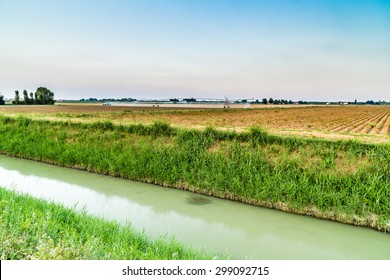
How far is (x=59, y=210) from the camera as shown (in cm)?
635

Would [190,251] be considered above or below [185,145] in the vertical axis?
below

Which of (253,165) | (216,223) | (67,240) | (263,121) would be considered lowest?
(216,223)

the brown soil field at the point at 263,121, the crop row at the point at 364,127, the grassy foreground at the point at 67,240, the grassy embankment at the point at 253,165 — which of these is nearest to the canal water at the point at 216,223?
the grassy embankment at the point at 253,165

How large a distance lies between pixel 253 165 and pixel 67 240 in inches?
250

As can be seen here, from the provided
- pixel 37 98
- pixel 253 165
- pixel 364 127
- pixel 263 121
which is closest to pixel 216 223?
pixel 253 165

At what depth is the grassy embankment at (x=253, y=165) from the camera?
830cm

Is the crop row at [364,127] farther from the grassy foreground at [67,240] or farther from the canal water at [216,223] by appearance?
the grassy foreground at [67,240]

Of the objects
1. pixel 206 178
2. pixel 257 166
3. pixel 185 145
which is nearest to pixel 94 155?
pixel 185 145

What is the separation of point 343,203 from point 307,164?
5.19ft

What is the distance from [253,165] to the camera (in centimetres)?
1005

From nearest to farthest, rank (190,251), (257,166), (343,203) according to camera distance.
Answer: (190,251), (343,203), (257,166)

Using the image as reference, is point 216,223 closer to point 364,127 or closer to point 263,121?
point 364,127

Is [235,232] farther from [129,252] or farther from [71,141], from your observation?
[71,141]
